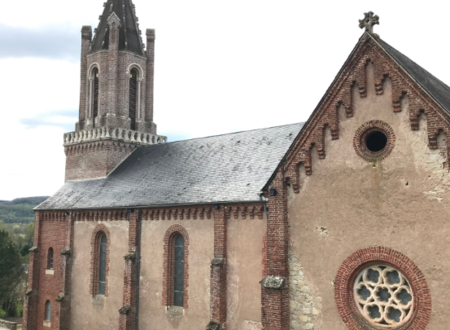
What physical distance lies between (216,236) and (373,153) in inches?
314

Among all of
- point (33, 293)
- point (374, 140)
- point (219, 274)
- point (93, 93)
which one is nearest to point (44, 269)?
point (33, 293)

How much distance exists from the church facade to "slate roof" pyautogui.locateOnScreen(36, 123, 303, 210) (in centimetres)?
10

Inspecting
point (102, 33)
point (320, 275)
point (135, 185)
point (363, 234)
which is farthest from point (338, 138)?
point (102, 33)

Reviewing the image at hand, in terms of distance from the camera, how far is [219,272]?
1752 centimetres

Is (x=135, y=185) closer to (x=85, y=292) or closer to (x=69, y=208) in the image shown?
(x=69, y=208)

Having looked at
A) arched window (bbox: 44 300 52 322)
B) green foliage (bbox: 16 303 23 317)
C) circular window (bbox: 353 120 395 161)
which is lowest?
green foliage (bbox: 16 303 23 317)

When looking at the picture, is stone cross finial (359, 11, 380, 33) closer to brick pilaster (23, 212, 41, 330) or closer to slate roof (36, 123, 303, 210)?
slate roof (36, 123, 303, 210)

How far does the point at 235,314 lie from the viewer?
56.4 ft

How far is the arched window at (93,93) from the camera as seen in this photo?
102 feet

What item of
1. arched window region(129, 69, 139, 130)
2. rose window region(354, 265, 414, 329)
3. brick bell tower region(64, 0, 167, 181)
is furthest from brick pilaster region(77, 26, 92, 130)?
rose window region(354, 265, 414, 329)

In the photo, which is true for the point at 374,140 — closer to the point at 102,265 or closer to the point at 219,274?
the point at 219,274

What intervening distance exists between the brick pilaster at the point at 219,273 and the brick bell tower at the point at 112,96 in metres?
12.4

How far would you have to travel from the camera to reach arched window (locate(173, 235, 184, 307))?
19.7 meters

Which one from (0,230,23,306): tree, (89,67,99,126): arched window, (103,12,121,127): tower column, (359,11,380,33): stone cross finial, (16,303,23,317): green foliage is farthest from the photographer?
(16,303,23,317): green foliage
